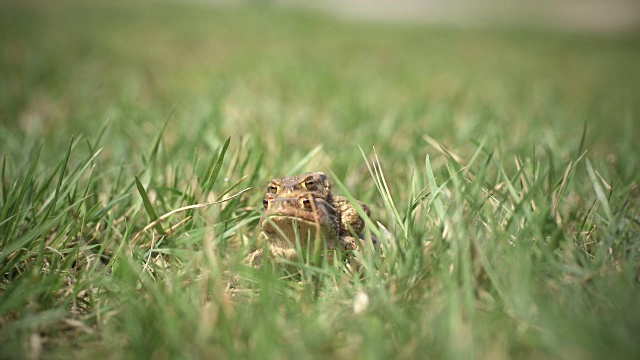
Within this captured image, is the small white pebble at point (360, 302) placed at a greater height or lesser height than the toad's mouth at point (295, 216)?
lesser

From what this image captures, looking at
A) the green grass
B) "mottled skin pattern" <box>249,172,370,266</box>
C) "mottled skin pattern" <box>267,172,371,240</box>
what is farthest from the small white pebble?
"mottled skin pattern" <box>267,172,371,240</box>

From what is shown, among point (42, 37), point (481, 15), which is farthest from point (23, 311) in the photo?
point (481, 15)

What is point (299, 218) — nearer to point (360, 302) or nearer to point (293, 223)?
point (293, 223)

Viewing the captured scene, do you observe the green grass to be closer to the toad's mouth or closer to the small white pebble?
the small white pebble

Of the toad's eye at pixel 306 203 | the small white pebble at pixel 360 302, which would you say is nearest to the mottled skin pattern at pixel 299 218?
the toad's eye at pixel 306 203

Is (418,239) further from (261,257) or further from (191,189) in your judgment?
(191,189)

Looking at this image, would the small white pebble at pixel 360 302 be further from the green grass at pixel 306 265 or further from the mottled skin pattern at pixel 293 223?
the mottled skin pattern at pixel 293 223

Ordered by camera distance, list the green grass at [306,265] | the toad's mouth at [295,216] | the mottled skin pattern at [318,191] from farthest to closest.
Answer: the mottled skin pattern at [318,191], the toad's mouth at [295,216], the green grass at [306,265]

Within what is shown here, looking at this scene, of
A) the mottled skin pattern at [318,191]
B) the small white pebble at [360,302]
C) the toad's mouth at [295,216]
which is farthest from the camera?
the mottled skin pattern at [318,191]
